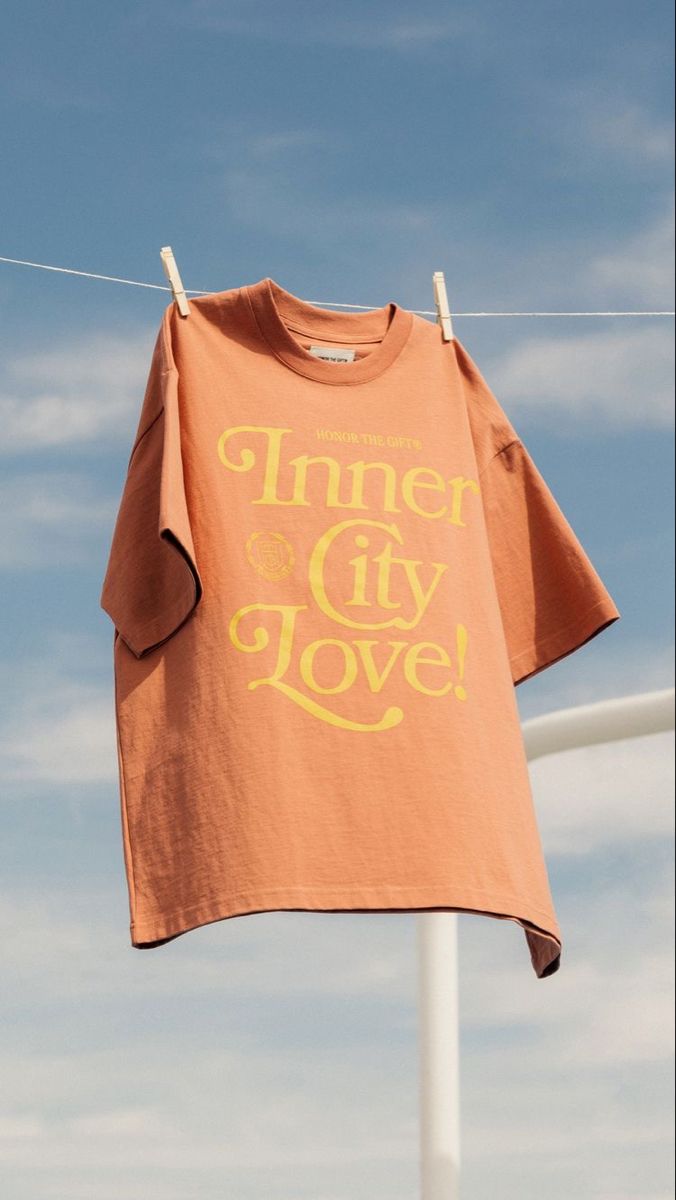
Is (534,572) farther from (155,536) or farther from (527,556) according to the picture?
(155,536)

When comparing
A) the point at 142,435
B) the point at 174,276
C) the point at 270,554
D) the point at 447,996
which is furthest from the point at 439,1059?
the point at 174,276

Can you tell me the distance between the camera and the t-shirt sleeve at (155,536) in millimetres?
1515

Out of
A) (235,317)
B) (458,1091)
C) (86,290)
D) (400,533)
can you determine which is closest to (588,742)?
(458,1091)

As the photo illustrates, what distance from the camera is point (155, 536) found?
5.26ft

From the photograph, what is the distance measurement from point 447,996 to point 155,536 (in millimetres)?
932

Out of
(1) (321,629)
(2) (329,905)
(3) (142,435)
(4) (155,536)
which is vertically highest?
(3) (142,435)

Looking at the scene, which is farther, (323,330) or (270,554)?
(323,330)

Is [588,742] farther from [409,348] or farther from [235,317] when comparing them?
[235,317]

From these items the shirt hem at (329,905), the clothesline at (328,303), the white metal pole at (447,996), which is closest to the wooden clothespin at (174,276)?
the clothesline at (328,303)

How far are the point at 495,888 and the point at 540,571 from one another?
0.43 m

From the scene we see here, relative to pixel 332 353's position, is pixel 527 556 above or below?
below

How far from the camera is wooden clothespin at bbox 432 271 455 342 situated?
1789 mm

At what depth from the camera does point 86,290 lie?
252 centimetres

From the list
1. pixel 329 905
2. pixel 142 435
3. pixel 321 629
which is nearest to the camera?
pixel 329 905
